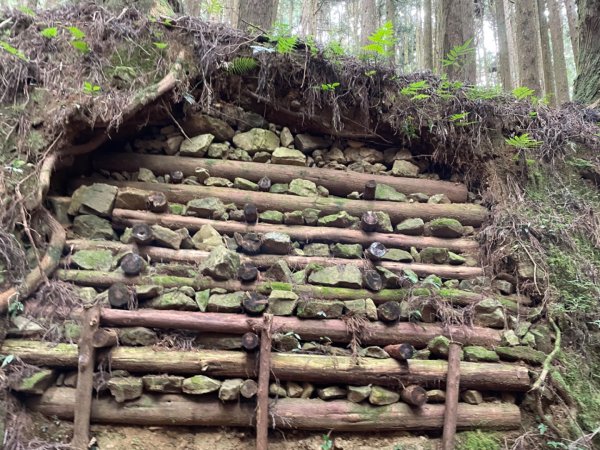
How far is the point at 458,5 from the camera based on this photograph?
28.2 feet

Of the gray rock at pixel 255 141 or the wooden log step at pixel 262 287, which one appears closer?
the wooden log step at pixel 262 287

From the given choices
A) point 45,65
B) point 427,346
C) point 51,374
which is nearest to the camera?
point 51,374

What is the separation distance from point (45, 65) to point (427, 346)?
5363 millimetres

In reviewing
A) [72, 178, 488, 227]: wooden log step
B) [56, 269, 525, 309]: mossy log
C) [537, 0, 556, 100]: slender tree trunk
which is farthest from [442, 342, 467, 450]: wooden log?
[537, 0, 556, 100]: slender tree trunk

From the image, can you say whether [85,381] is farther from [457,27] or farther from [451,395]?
[457,27]

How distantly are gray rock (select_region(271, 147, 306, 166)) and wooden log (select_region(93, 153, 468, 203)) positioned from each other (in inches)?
3.0

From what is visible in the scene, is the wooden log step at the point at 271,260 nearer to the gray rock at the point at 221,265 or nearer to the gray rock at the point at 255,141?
the gray rock at the point at 221,265

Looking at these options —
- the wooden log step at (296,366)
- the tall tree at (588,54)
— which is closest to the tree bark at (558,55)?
the tall tree at (588,54)

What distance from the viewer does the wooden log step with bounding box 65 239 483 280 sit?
458cm

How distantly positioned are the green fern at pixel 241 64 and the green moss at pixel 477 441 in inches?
194

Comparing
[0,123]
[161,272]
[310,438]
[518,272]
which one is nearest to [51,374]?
[161,272]

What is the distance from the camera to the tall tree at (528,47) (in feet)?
32.2

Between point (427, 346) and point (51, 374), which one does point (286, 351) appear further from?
point (51, 374)

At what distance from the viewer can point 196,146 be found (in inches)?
216
